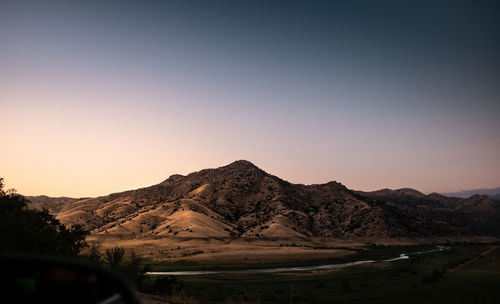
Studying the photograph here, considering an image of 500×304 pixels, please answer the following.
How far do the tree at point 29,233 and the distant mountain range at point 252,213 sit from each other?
92.1 metres

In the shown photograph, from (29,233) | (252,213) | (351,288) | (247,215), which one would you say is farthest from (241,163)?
(29,233)

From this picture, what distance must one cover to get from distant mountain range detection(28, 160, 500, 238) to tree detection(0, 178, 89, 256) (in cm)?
9208

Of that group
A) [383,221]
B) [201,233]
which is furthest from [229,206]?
[383,221]

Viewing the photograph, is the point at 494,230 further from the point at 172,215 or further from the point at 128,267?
the point at 128,267

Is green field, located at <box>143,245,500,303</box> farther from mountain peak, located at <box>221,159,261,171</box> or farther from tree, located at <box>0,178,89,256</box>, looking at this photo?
mountain peak, located at <box>221,159,261,171</box>

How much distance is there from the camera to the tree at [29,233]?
68.6 feet

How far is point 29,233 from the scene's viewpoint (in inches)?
856

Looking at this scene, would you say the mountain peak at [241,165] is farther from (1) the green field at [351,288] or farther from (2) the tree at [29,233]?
(2) the tree at [29,233]

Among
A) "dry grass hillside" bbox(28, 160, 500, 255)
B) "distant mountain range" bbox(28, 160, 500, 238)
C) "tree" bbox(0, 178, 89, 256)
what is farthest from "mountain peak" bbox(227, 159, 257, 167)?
"tree" bbox(0, 178, 89, 256)

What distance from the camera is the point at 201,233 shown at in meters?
119

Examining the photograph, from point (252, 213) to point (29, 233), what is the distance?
406 ft

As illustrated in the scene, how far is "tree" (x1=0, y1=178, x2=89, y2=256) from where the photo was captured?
20922 mm

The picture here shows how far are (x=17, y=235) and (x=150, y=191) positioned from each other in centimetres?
16588

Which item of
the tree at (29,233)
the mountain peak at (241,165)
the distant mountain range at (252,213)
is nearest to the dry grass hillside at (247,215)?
the distant mountain range at (252,213)
